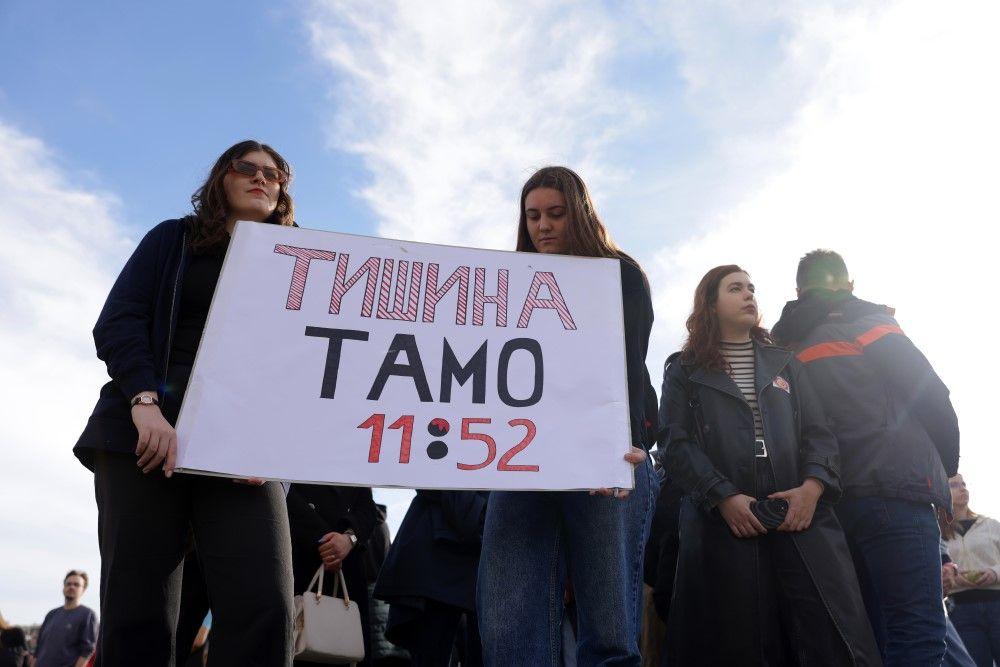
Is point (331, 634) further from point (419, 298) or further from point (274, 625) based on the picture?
point (419, 298)

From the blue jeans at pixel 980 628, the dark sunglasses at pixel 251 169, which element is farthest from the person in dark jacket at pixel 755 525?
the blue jeans at pixel 980 628

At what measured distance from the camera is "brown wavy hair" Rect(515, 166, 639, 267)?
3404 mm

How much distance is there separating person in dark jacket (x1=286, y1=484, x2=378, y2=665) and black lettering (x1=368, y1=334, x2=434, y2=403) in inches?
60.2

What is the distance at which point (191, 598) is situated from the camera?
3543mm

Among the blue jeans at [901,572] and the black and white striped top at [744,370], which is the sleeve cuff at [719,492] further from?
the blue jeans at [901,572]

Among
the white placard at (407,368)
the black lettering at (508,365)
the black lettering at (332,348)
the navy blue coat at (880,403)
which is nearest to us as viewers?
the white placard at (407,368)

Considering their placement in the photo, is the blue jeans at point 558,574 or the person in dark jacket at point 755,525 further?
the person in dark jacket at point 755,525

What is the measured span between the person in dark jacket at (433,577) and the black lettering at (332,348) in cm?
168

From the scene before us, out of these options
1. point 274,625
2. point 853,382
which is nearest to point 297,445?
point 274,625

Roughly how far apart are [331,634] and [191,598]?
2.21ft

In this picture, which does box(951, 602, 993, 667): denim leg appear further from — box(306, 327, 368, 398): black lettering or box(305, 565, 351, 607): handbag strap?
box(306, 327, 368, 398): black lettering

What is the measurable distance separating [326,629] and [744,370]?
2245 millimetres

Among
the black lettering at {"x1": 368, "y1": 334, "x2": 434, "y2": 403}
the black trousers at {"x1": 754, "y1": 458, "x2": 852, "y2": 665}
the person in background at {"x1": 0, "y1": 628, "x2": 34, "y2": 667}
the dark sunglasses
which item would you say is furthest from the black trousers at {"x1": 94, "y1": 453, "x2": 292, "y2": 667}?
the person in background at {"x1": 0, "y1": 628, "x2": 34, "y2": 667}

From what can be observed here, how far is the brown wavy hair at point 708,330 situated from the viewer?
4.14 m
